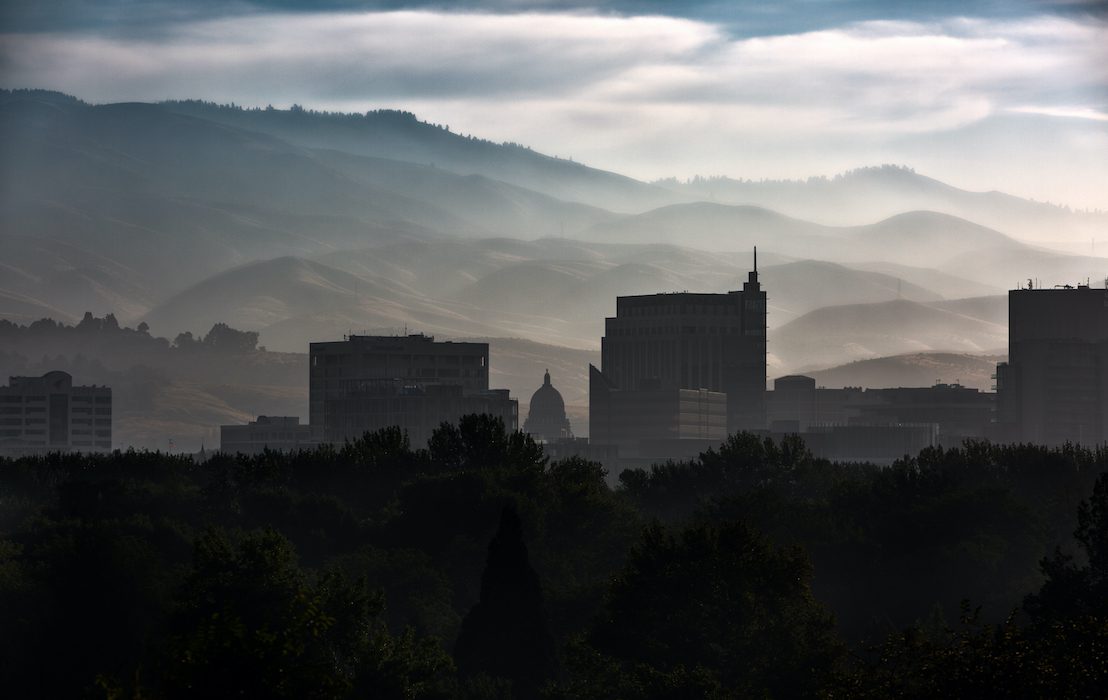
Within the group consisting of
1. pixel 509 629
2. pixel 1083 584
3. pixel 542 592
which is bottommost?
pixel 509 629

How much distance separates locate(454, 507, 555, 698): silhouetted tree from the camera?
360ft

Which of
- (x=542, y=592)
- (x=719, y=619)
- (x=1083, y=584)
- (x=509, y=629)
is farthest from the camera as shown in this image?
(x=542, y=592)

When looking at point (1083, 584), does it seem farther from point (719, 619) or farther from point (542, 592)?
point (542, 592)

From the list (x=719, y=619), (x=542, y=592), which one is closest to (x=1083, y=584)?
(x=719, y=619)

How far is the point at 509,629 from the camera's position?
112m

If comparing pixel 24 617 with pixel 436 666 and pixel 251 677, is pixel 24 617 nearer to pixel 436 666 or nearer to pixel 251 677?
pixel 436 666

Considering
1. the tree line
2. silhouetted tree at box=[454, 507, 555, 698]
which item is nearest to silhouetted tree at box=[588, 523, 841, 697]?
the tree line

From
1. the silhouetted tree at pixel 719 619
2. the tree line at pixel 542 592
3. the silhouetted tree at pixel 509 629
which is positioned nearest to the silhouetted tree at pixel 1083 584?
the tree line at pixel 542 592

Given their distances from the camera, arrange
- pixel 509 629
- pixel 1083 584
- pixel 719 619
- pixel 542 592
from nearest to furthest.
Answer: pixel 1083 584 → pixel 719 619 → pixel 509 629 → pixel 542 592

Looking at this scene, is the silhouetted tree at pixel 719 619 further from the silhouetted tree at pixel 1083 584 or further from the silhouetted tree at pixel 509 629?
the silhouetted tree at pixel 1083 584

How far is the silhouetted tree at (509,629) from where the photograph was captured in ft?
360

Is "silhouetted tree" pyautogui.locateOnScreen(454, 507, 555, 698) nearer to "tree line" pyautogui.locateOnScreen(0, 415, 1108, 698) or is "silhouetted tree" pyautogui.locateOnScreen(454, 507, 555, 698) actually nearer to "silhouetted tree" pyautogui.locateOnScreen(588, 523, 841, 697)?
"tree line" pyautogui.locateOnScreen(0, 415, 1108, 698)

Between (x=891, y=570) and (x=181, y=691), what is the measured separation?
3708 inches

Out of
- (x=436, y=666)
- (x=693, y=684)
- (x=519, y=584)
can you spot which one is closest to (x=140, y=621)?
(x=519, y=584)
